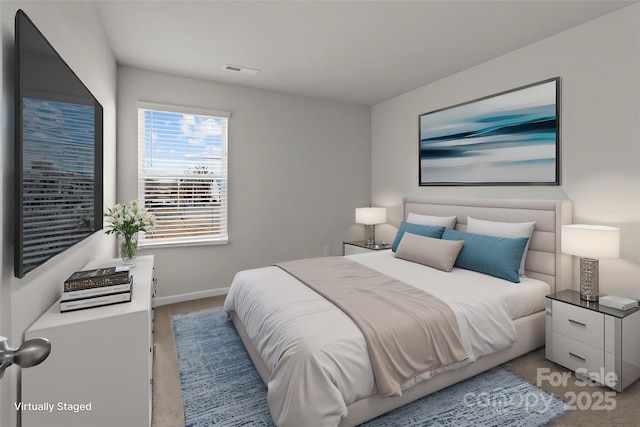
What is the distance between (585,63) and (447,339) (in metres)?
2.53

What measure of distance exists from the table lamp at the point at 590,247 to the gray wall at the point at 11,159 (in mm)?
3190

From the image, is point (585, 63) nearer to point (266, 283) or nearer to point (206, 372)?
point (266, 283)

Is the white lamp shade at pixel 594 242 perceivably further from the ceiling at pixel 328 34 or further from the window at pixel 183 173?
the window at pixel 183 173

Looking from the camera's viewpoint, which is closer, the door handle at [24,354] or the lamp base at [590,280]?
the door handle at [24,354]

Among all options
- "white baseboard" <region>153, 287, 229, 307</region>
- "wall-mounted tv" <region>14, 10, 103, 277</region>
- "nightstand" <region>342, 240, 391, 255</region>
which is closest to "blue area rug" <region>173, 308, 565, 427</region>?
"wall-mounted tv" <region>14, 10, 103, 277</region>

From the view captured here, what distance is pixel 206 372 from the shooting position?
2338mm

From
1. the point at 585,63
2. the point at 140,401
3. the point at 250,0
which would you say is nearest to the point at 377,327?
the point at 140,401

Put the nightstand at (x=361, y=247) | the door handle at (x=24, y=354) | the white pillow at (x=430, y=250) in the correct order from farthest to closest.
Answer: the nightstand at (x=361, y=247) → the white pillow at (x=430, y=250) → the door handle at (x=24, y=354)

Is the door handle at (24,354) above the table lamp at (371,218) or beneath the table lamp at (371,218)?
beneath

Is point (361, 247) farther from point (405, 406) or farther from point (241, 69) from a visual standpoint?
point (241, 69)

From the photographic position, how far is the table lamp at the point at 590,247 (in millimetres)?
2211

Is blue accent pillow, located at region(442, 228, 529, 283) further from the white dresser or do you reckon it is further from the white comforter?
the white dresser

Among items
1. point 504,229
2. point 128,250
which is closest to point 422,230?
point 504,229

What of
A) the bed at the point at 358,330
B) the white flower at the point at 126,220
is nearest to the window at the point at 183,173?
the white flower at the point at 126,220
